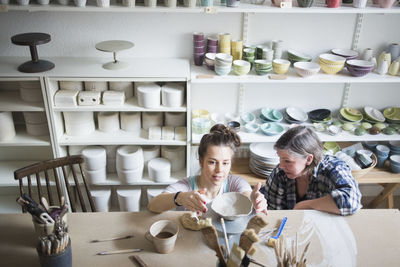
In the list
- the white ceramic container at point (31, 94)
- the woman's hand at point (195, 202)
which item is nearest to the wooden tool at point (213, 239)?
the woman's hand at point (195, 202)

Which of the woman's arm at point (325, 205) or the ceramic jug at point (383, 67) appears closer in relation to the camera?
the woman's arm at point (325, 205)

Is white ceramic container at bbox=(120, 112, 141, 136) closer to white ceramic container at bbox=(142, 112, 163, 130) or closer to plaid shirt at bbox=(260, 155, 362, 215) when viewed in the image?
white ceramic container at bbox=(142, 112, 163, 130)

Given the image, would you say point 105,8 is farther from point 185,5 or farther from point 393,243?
point 393,243

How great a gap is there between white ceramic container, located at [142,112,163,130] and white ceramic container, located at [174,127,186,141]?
143 mm

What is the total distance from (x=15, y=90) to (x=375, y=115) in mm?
2721

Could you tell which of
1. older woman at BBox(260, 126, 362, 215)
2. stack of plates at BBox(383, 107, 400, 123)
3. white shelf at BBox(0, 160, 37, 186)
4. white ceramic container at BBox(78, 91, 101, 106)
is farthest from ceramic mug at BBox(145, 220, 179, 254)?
stack of plates at BBox(383, 107, 400, 123)

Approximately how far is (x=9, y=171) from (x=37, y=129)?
0.42m

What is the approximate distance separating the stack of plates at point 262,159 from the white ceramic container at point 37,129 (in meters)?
1.52

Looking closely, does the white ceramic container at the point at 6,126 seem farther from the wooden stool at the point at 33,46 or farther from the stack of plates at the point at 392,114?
the stack of plates at the point at 392,114

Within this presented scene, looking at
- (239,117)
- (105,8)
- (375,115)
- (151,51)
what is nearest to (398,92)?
(375,115)

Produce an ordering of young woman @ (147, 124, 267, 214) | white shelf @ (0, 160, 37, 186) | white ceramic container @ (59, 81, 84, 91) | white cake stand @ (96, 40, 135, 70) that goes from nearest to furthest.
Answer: young woman @ (147, 124, 267, 214) < white cake stand @ (96, 40, 135, 70) < white ceramic container @ (59, 81, 84, 91) < white shelf @ (0, 160, 37, 186)

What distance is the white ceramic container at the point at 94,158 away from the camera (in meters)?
2.79

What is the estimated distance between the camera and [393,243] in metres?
1.60

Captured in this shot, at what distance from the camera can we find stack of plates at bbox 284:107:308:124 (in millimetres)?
2932
